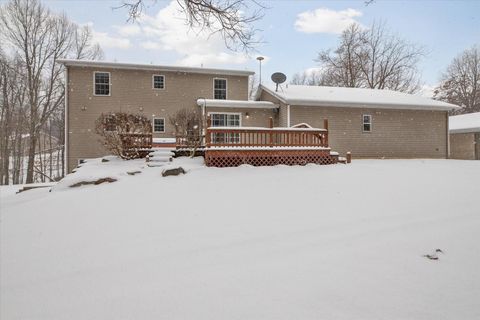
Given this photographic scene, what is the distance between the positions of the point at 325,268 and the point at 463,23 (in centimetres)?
710

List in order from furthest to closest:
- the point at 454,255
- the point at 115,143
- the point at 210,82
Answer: the point at 210,82
the point at 115,143
the point at 454,255

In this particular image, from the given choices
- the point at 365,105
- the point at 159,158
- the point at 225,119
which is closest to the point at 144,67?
the point at 225,119

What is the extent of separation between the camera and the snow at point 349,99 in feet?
50.2

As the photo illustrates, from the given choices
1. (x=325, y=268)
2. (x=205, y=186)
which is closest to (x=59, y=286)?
(x=325, y=268)

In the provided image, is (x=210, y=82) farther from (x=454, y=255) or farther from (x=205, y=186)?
(x=454, y=255)

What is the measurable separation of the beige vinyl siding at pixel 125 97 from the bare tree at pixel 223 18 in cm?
1182

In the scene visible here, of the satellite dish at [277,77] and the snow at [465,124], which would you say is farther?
the snow at [465,124]

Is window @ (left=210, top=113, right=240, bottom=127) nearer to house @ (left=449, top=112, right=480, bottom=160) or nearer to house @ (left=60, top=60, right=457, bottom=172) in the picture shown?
house @ (left=60, top=60, right=457, bottom=172)

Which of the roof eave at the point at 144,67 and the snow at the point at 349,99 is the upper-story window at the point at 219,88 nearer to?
the roof eave at the point at 144,67

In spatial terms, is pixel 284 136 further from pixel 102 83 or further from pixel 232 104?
pixel 102 83

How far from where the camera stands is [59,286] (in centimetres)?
309

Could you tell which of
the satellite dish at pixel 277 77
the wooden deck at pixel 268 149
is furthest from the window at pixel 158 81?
the wooden deck at pixel 268 149

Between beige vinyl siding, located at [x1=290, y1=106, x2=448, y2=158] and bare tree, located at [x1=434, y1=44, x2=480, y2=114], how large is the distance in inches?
852

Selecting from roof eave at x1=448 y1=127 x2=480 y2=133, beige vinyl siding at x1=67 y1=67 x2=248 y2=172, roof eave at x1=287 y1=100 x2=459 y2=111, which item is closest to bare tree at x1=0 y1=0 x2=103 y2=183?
beige vinyl siding at x1=67 y1=67 x2=248 y2=172
